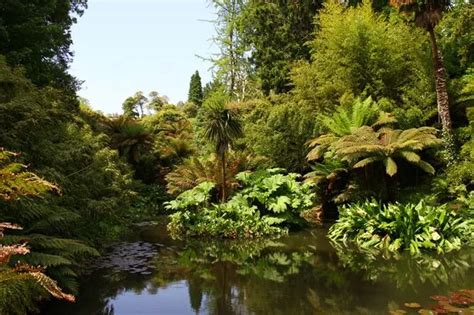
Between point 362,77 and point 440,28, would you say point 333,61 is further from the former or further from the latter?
point 440,28

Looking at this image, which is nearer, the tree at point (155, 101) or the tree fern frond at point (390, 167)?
the tree fern frond at point (390, 167)

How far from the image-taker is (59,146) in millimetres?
7207

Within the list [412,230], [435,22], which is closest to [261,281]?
[412,230]

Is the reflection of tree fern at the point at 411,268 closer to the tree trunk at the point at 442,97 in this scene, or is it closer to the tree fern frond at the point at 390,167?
the tree fern frond at the point at 390,167

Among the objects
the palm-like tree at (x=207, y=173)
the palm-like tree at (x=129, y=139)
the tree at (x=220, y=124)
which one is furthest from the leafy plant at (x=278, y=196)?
the palm-like tree at (x=129, y=139)

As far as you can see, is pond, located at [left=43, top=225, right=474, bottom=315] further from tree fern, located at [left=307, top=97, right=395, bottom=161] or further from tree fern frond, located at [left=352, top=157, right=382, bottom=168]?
tree fern, located at [left=307, top=97, right=395, bottom=161]

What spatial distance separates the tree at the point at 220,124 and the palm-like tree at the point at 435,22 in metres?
5.23

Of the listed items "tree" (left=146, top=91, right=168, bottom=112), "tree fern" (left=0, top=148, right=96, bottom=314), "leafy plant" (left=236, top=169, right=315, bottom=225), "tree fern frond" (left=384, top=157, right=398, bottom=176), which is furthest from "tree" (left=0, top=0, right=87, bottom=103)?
"tree" (left=146, top=91, right=168, bottom=112)

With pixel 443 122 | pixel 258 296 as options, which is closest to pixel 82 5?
pixel 443 122

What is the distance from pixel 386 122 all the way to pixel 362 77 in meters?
2.57

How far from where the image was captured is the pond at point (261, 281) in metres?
5.74

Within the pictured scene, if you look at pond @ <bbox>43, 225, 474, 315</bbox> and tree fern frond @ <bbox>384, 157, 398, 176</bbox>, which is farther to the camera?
tree fern frond @ <bbox>384, 157, 398, 176</bbox>

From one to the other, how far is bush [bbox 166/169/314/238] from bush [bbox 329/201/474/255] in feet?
6.59

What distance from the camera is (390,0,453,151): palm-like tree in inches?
463
